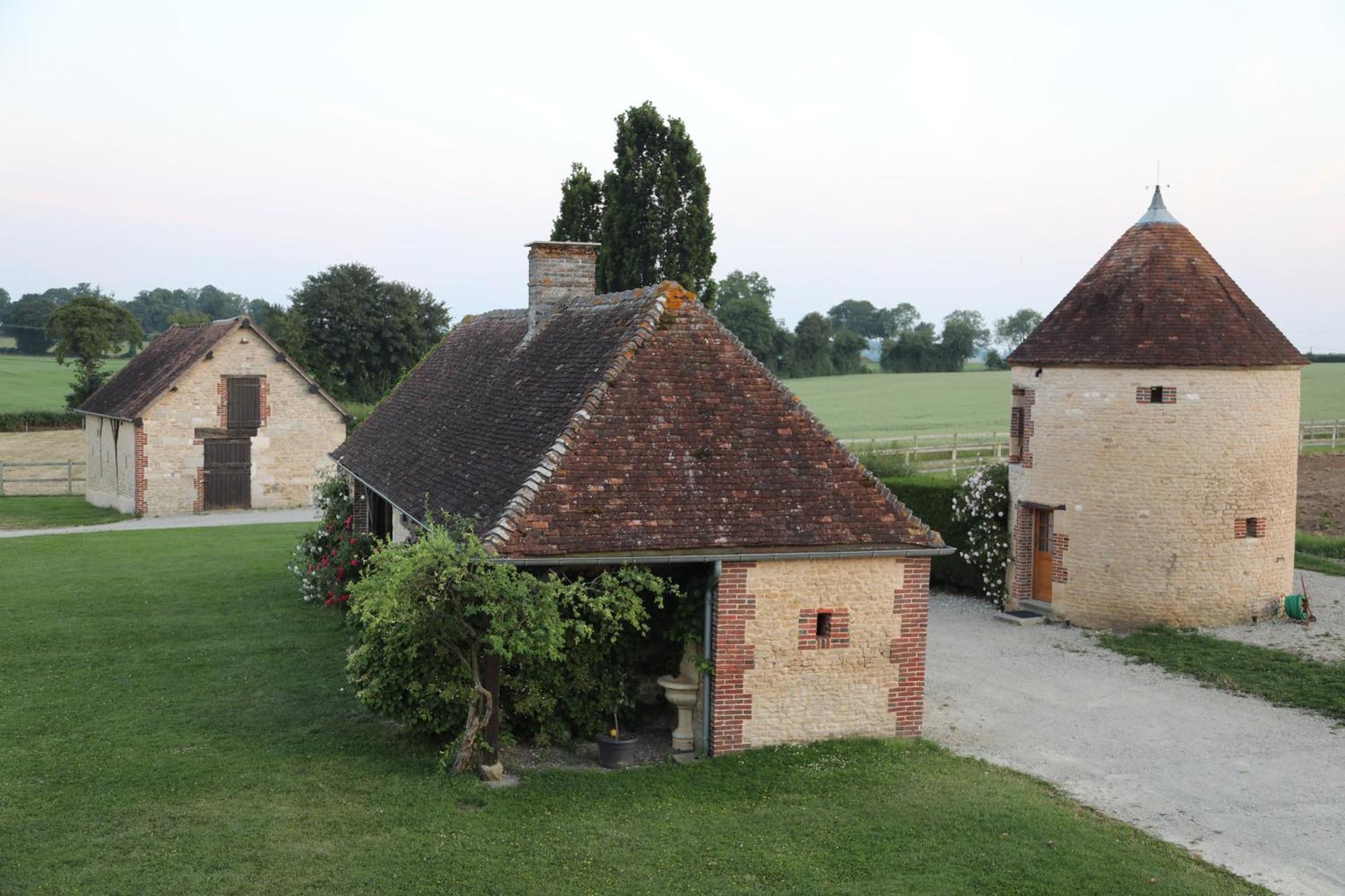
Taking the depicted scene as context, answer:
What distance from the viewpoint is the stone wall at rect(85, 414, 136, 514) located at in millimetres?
35281

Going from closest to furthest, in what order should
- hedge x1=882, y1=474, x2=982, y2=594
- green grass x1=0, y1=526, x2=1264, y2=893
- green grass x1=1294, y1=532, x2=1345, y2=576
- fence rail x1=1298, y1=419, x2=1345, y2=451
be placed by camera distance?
green grass x1=0, y1=526, x2=1264, y2=893
hedge x1=882, y1=474, x2=982, y2=594
green grass x1=1294, y1=532, x2=1345, y2=576
fence rail x1=1298, y1=419, x2=1345, y2=451

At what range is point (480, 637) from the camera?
38.8 ft

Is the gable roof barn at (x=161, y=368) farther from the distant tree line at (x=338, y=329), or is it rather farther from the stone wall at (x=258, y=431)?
the distant tree line at (x=338, y=329)

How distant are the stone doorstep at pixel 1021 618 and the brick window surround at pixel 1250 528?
3631mm

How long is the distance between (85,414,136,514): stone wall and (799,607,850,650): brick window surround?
27545 mm

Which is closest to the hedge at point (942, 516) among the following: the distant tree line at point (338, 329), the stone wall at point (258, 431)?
the stone wall at point (258, 431)

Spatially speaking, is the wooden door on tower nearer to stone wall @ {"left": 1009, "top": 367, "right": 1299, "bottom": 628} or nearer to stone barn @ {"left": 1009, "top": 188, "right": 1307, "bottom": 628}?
stone barn @ {"left": 1009, "top": 188, "right": 1307, "bottom": 628}

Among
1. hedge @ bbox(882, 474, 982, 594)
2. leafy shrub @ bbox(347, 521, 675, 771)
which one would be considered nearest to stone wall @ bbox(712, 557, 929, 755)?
leafy shrub @ bbox(347, 521, 675, 771)

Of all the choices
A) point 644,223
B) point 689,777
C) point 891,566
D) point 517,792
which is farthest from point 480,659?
point 644,223

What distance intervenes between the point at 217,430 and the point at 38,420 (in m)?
25.0

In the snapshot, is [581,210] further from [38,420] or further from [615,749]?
[38,420]

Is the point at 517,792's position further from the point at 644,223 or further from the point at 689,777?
the point at 644,223

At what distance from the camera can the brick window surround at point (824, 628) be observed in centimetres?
1294

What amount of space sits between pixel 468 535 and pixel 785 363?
250 ft
